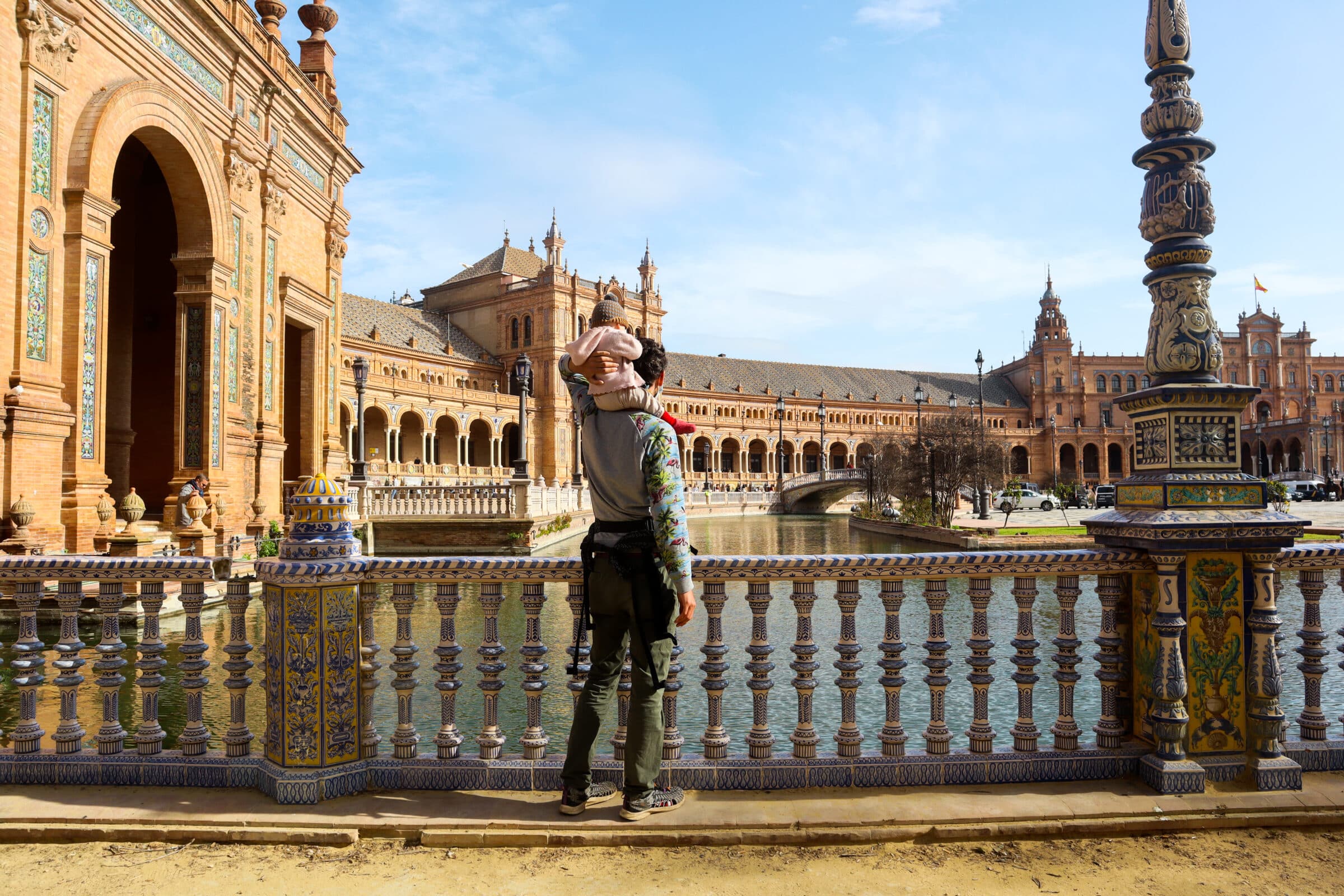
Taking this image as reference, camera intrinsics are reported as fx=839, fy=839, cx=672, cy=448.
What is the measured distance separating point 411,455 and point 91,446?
38590 mm

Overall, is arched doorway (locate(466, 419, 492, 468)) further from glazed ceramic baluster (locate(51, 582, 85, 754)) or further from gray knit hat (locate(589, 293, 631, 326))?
gray knit hat (locate(589, 293, 631, 326))

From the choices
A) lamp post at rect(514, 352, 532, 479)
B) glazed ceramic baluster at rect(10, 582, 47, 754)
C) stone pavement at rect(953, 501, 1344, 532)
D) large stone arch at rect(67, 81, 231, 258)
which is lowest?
stone pavement at rect(953, 501, 1344, 532)

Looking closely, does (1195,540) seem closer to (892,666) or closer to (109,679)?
(892,666)

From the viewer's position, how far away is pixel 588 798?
3207mm

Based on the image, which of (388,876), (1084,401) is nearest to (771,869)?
(388,876)

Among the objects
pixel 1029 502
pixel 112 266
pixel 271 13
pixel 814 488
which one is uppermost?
pixel 271 13

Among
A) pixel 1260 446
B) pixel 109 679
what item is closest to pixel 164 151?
pixel 109 679

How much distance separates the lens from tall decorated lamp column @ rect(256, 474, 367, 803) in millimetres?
3244

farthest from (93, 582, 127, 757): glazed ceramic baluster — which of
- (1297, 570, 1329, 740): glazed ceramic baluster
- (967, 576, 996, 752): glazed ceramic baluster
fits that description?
(1297, 570, 1329, 740): glazed ceramic baluster

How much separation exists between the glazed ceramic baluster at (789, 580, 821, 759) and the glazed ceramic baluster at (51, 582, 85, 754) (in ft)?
9.49

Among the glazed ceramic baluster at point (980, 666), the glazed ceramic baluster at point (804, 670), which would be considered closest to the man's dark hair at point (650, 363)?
the glazed ceramic baluster at point (804, 670)

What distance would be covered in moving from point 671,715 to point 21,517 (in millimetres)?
10025

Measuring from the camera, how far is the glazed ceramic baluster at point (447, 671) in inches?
134

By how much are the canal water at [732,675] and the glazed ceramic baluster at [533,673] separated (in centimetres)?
89
